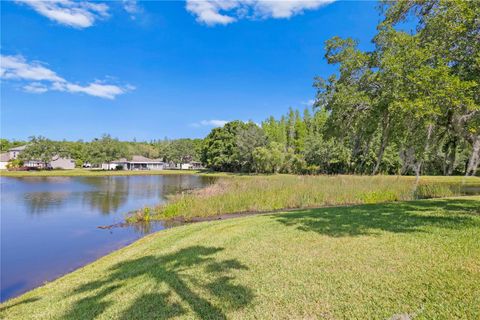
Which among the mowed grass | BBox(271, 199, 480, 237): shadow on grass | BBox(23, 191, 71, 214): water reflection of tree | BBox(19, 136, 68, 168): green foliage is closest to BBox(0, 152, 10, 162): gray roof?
BBox(19, 136, 68, 168): green foliage

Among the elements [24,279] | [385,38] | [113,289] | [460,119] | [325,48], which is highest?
[325,48]

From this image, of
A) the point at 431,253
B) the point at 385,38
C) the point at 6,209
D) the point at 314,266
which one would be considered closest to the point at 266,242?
the point at 314,266

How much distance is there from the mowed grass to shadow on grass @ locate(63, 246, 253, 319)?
16mm

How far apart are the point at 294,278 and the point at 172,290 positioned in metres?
1.72

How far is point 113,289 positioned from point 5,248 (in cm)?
827

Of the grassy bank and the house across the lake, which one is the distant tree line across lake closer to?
the grassy bank

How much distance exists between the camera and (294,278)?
4.20 metres

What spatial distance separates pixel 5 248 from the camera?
10367 millimetres

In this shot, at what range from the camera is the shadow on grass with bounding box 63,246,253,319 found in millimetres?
3676

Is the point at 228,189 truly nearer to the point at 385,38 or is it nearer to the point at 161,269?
the point at 385,38

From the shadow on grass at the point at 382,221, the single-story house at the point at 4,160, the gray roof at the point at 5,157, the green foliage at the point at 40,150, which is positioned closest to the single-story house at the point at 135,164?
the green foliage at the point at 40,150

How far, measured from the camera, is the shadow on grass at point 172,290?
3676 millimetres

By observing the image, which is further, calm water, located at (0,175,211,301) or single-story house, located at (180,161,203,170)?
single-story house, located at (180,161,203,170)

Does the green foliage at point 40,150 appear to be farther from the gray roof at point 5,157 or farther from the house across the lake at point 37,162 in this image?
the gray roof at point 5,157
